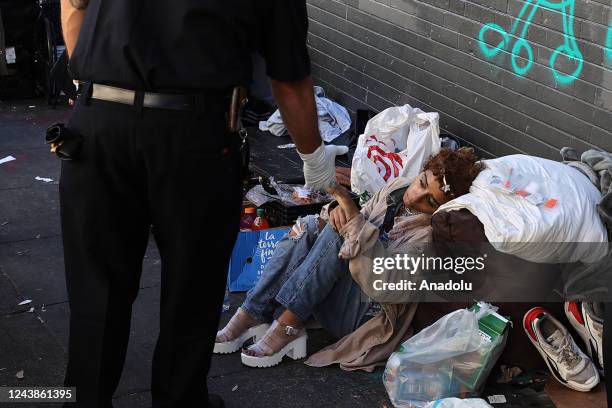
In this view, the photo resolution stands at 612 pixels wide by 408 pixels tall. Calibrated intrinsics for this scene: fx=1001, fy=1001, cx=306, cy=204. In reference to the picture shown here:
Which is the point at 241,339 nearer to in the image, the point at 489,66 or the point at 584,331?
the point at 584,331

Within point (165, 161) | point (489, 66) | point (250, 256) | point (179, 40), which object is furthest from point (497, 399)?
point (489, 66)

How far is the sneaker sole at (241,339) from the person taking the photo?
4594 mm

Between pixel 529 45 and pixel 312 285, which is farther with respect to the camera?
pixel 529 45

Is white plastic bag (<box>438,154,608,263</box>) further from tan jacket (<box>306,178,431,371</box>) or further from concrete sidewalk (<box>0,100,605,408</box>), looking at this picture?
concrete sidewalk (<box>0,100,605,408</box>)

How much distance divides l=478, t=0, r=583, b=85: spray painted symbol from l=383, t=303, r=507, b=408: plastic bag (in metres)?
1.72

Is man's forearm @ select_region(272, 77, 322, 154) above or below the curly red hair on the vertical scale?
above

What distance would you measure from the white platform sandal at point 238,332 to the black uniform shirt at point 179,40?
62.7 inches

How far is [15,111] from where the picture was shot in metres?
8.60

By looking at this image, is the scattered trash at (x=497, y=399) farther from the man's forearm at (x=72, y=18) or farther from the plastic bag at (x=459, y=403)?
the man's forearm at (x=72, y=18)

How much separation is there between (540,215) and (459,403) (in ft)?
2.79

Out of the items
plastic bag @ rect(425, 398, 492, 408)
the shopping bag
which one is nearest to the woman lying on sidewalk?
the shopping bag

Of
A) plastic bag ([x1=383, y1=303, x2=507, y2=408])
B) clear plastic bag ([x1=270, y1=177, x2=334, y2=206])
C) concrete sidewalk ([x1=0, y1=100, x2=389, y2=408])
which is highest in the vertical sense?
plastic bag ([x1=383, y1=303, x2=507, y2=408])

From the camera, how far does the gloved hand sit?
3678 mm

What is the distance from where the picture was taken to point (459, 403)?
155 inches
